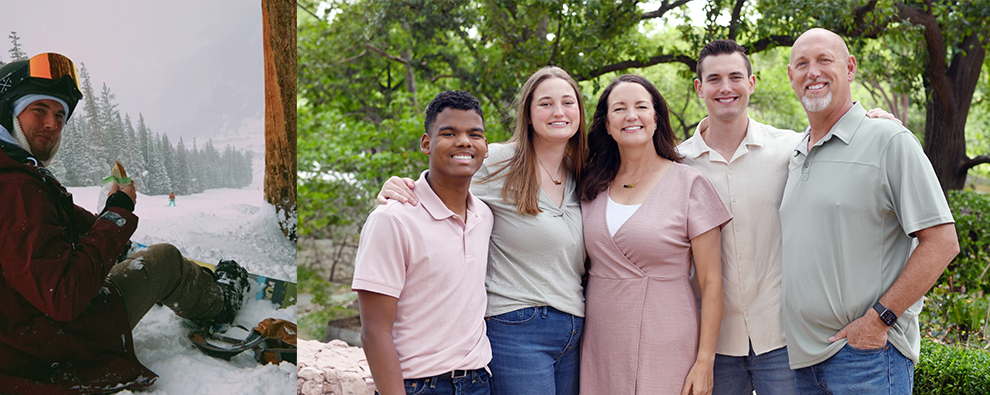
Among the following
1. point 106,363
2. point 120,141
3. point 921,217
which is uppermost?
point 120,141

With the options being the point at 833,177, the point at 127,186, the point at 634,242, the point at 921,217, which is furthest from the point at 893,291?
the point at 127,186

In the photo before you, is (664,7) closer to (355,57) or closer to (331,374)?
(355,57)

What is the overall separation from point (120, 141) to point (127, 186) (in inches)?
7.7

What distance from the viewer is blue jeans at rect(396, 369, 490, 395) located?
8.11 ft

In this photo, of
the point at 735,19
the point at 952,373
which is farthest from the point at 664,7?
the point at 952,373

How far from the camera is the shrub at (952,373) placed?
436 centimetres

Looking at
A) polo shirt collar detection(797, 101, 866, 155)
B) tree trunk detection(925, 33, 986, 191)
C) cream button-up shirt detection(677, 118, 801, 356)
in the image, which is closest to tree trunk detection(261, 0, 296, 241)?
cream button-up shirt detection(677, 118, 801, 356)

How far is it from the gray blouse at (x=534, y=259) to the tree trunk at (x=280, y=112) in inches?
42.8

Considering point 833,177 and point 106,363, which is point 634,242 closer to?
point 833,177

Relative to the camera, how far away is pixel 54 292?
2.71 m

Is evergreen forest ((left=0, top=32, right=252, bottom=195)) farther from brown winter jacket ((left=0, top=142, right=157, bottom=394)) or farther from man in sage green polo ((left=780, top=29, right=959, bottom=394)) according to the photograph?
man in sage green polo ((left=780, top=29, right=959, bottom=394))

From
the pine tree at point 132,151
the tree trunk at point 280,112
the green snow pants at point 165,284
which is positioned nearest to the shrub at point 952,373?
the tree trunk at point 280,112

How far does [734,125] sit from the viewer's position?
10.2ft

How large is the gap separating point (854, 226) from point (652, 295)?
81 cm
